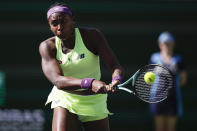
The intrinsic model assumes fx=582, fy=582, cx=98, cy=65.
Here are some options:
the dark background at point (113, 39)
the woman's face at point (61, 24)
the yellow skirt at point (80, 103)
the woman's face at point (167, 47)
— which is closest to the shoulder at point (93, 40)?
the woman's face at point (61, 24)

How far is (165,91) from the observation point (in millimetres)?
5145

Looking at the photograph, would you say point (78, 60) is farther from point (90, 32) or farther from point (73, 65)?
point (90, 32)

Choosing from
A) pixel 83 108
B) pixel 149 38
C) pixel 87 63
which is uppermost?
pixel 149 38

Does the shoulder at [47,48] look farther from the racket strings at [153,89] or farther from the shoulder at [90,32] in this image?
the racket strings at [153,89]

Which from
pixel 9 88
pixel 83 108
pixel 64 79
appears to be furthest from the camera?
pixel 9 88

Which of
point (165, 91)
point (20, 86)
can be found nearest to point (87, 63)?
point (165, 91)

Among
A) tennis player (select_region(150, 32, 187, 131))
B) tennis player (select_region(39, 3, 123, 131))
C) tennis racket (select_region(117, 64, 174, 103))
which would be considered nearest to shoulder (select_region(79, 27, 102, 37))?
tennis player (select_region(39, 3, 123, 131))

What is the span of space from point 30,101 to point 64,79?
4.50 meters

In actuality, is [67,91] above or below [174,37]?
below

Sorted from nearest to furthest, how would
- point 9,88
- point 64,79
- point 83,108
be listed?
Result: 1. point 64,79
2. point 83,108
3. point 9,88

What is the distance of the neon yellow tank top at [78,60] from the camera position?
521 centimetres

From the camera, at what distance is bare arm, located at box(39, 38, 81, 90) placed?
16.1 ft

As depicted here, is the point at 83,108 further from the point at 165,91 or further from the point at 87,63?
the point at 165,91

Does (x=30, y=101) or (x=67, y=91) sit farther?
(x=30, y=101)
